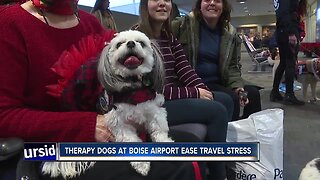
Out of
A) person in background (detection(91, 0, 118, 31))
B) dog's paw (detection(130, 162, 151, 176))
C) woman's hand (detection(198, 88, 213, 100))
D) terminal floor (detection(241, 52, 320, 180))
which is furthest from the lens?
person in background (detection(91, 0, 118, 31))

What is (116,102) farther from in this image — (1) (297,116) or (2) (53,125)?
(1) (297,116)

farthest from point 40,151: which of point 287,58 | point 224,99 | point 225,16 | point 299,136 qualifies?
point 287,58

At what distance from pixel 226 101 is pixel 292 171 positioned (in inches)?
27.7

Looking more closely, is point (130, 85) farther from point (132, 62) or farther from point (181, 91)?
point (181, 91)

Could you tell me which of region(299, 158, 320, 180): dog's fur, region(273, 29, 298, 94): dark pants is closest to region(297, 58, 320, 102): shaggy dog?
region(273, 29, 298, 94): dark pants

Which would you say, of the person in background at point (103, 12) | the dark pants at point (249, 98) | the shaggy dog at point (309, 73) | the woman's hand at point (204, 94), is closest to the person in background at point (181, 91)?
the woman's hand at point (204, 94)

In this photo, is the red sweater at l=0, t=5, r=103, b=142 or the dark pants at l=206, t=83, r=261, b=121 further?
the dark pants at l=206, t=83, r=261, b=121

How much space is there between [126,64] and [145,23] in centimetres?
66

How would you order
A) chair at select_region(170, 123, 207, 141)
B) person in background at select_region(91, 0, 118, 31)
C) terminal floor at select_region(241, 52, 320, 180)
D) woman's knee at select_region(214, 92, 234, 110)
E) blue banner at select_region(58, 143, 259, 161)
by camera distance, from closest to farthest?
1. blue banner at select_region(58, 143, 259, 161)
2. chair at select_region(170, 123, 207, 141)
3. woman's knee at select_region(214, 92, 234, 110)
4. terminal floor at select_region(241, 52, 320, 180)
5. person in background at select_region(91, 0, 118, 31)

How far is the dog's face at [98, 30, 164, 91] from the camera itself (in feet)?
3.22

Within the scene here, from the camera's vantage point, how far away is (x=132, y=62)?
3.28ft

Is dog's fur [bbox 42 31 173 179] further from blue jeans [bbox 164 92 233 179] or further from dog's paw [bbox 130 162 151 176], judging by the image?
blue jeans [bbox 164 92 233 179]

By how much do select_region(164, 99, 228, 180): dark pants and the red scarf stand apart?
57cm

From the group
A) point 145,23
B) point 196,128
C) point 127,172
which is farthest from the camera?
point 145,23
